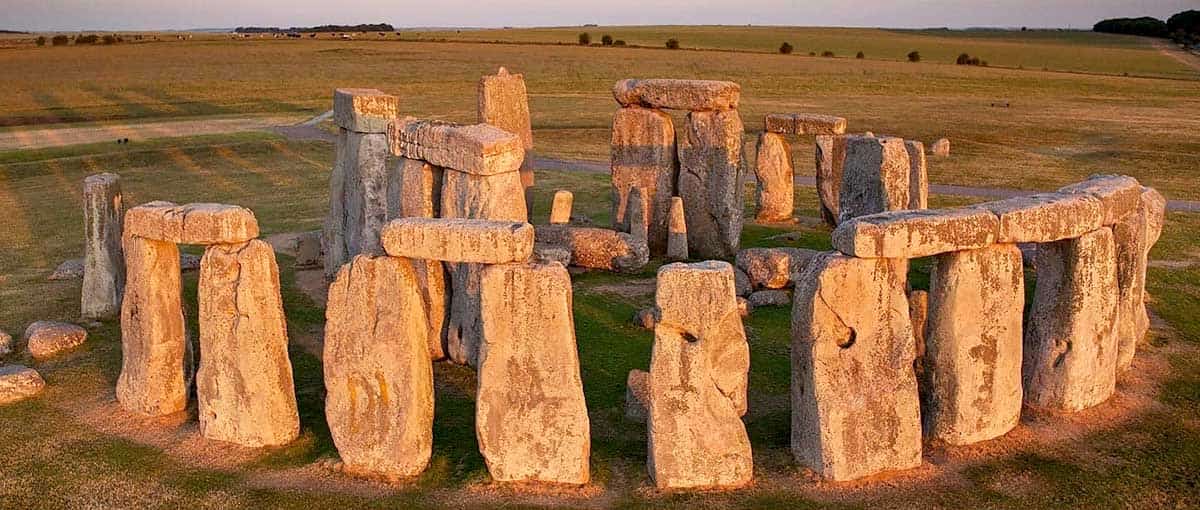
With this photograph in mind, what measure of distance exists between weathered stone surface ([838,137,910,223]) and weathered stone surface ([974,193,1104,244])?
5134 millimetres

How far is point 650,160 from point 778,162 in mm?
3669

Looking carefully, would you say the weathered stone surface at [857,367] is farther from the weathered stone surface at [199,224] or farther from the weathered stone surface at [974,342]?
the weathered stone surface at [199,224]

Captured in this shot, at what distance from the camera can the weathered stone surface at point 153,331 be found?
1086 centimetres

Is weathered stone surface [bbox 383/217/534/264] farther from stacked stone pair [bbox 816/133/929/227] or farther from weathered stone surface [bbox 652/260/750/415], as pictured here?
stacked stone pair [bbox 816/133/929/227]

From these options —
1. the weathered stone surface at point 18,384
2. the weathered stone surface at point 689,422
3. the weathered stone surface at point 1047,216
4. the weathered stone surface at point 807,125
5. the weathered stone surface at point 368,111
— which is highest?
the weathered stone surface at point 368,111

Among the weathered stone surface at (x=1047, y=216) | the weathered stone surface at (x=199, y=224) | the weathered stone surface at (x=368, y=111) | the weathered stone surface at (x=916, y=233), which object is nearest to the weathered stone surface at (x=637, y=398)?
the weathered stone surface at (x=916, y=233)

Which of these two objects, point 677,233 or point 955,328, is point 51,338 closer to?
point 677,233

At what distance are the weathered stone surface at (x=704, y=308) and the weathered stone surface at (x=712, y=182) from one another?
371 inches

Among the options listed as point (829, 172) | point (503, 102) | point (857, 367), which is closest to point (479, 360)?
point (857, 367)

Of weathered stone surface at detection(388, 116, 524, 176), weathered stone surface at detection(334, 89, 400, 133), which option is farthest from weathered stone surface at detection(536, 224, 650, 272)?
weathered stone surface at detection(388, 116, 524, 176)

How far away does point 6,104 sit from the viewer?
41.4 metres

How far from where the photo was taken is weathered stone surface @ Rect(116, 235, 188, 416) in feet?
35.6

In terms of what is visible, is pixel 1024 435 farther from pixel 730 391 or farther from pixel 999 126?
pixel 999 126

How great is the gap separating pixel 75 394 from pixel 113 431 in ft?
4.51
